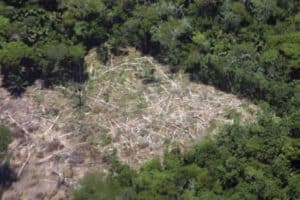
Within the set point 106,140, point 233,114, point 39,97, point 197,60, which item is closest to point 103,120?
point 106,140

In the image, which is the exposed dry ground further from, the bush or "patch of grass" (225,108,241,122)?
the bush

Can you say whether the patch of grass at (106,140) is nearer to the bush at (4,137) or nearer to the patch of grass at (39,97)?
the patch of grass at (39,97)

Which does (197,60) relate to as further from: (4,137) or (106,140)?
(4,137)

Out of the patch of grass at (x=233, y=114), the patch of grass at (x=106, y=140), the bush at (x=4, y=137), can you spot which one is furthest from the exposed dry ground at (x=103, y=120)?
the bush at (x=4, y=137)

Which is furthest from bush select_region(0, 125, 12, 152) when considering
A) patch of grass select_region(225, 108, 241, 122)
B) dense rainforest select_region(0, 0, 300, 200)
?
patch of grass select_region(225, 108, 241, 122)

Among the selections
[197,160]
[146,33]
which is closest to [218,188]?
[197,160]

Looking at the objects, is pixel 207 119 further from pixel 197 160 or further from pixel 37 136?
pixel 37 136
